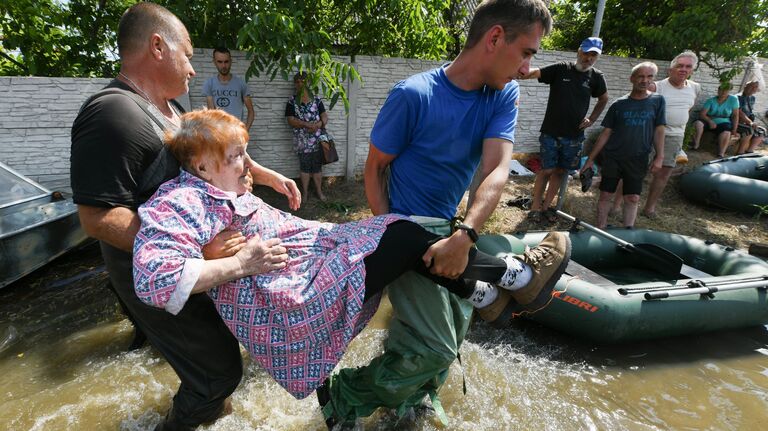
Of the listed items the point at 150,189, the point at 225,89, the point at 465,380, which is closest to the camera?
the point at 150,189

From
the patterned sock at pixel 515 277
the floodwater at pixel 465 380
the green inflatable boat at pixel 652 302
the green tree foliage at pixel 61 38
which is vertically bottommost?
the floodwater at pixel 465 380

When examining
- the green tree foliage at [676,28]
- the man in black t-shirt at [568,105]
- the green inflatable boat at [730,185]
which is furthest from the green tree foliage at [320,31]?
the green inflatable boat at [730,185]

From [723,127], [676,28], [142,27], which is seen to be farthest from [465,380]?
[723,127]

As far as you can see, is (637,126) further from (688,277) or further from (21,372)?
(21,372)

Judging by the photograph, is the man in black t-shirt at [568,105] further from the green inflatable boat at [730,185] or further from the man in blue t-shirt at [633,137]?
the green inflatable boat at [730,185]

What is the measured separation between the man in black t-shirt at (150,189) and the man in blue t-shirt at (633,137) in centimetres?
512

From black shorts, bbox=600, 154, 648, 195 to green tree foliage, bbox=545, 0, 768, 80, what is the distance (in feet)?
16.4

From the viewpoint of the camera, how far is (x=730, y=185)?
6.85 meters

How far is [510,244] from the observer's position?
409cm

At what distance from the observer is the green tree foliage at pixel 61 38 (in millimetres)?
5020

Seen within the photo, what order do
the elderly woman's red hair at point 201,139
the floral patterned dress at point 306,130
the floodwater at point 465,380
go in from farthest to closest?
1. the floral patterned dress at point 306,130
2. the floodwater at point 465,380
3. the elderly woman's red hair at point 201,139

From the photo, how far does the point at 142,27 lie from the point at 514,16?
1.59 meters

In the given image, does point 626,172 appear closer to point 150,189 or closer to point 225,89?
point 225,89

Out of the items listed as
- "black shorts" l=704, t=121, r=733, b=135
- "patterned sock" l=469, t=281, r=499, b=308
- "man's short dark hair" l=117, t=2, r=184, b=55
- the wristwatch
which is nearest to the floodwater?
"patterned sock" l=469, t=281, r=499, b=308
